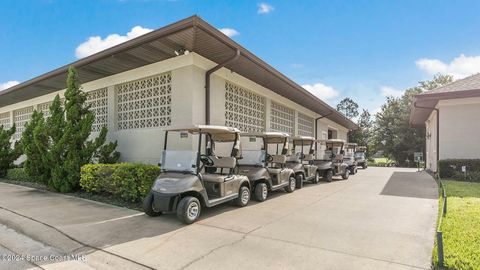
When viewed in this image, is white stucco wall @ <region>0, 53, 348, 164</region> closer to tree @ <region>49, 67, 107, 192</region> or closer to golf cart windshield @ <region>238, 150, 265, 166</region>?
tree @ <region>49, 67, 107, 192</region>

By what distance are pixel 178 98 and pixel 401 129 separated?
107ft

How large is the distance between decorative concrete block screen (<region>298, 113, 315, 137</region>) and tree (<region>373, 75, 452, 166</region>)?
19.0 metres

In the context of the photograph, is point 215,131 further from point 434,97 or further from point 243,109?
point 434,97

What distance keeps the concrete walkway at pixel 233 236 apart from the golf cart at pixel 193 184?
0.29m

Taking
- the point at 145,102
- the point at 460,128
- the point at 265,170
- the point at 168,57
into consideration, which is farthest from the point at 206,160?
the point at 460,128

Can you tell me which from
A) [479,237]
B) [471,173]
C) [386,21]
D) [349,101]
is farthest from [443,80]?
[479,237]

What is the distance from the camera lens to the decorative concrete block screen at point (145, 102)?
908 centimetres

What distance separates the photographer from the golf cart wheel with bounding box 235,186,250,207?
22.5ft

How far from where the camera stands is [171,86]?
28.8ft

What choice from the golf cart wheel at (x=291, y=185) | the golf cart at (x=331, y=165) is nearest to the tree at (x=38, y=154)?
the golf cart wheel at (x=291, y=185)

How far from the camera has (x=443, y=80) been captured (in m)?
36.2

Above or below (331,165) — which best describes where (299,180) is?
below

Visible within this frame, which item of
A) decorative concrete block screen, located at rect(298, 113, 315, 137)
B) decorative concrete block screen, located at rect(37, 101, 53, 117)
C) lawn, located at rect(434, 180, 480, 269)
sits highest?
decorative concrete block screen, located at rect(37, 101, 53, 117)

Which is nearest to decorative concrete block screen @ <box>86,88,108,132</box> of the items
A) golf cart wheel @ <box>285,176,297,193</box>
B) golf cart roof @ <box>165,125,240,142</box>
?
golf cart roof @ <box>165,125,240,142</box>
